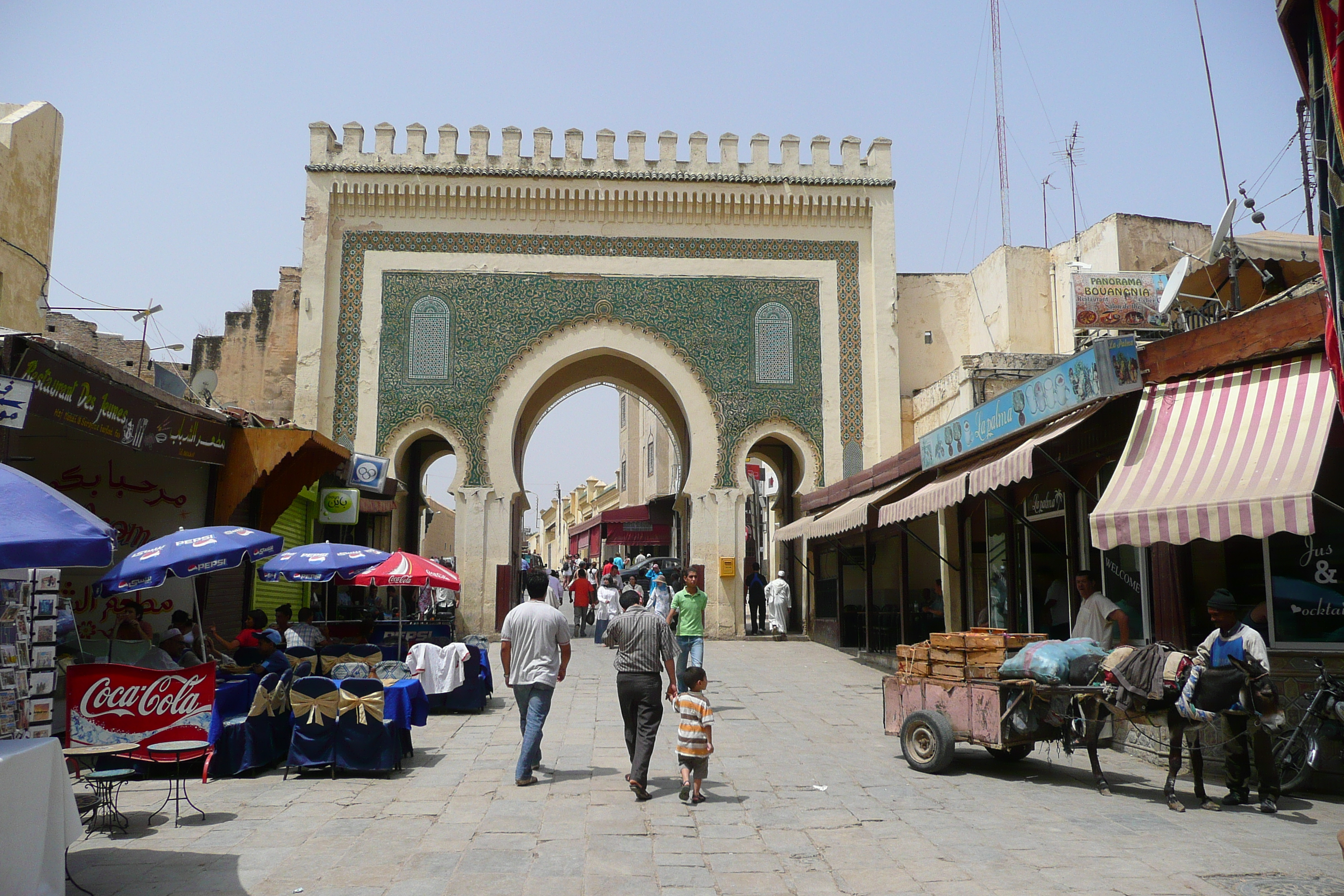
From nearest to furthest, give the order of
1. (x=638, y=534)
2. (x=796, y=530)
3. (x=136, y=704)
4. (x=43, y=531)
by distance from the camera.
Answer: (x=43, y=531), (x=136, y=704), (x=796, y=530), (x=638, y=534)

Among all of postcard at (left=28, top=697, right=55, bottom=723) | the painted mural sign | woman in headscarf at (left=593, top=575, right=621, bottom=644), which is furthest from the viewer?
woman in headscarf at (left=593, top=575, right=621, bottom=644)

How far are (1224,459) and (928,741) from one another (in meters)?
2.69

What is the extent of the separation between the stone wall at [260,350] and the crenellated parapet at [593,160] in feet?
8.98

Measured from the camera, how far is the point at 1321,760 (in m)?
6.45

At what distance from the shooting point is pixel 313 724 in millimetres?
7000

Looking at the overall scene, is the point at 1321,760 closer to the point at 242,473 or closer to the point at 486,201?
the point at 242,473

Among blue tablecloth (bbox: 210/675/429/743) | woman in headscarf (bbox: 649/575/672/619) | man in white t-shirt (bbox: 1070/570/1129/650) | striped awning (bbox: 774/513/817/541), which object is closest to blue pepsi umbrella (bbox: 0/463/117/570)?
blue tablecloth (bbox: 210/675/429/743)

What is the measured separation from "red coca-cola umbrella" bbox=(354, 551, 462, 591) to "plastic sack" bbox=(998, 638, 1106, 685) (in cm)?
583

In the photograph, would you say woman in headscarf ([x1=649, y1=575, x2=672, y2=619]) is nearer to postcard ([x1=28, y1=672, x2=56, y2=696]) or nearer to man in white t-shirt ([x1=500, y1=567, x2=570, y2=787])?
man in white t-shirt ([x1=500, y1=567, x2=570, y2=787])

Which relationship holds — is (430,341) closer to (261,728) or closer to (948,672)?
(261,728)

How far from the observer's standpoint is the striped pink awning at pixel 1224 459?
234 inches

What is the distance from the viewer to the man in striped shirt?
6.37m

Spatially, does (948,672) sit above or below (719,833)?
above

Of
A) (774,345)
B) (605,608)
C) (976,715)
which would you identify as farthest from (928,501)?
(774,345)
